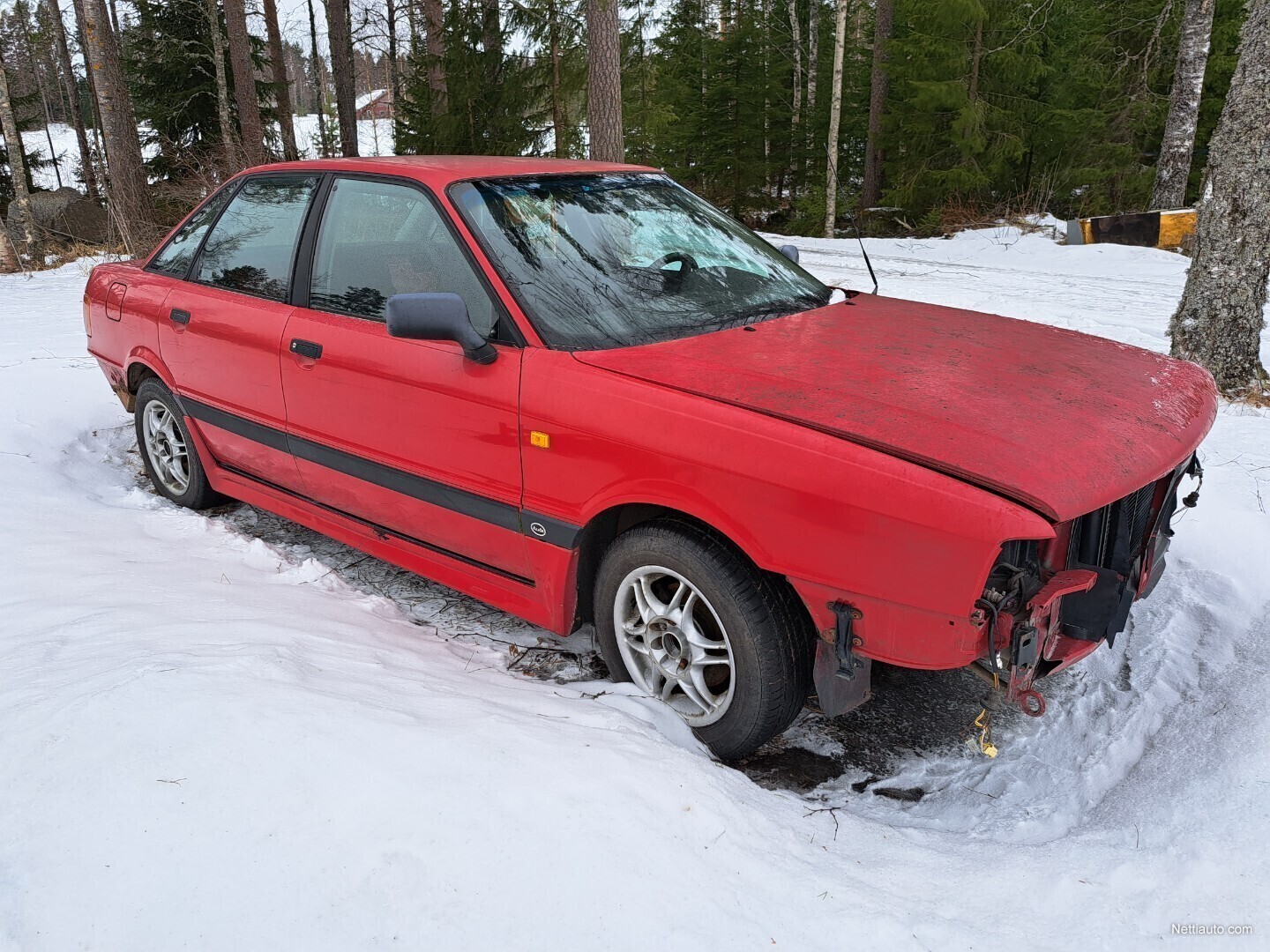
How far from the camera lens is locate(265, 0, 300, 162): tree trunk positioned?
61.9 feet

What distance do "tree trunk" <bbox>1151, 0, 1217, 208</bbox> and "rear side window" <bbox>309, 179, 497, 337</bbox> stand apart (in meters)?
15.0

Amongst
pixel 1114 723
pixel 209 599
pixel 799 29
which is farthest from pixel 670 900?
pixel 799 29

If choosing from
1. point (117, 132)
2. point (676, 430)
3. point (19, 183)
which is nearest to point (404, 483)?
point (676, 430)

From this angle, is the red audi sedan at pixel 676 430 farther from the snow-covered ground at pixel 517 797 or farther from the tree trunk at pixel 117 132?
the tree trunk at pixel 117 132

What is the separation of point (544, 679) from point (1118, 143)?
17.4 m

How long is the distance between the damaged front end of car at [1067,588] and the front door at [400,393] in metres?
1.50

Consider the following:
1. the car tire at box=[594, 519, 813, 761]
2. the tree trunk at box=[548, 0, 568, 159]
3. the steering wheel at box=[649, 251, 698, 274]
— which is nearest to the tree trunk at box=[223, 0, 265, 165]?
the tree trunk at box=[548, 0, 568, 159]

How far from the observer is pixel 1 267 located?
1376 cm

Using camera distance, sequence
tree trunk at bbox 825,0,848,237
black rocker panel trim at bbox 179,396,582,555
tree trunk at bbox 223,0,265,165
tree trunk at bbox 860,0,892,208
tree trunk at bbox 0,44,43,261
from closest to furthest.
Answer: black rocker panel trim at bbox 179,396,582,555 < tree trunk at bbox 0,44,43,261 < tree trunk at bbox 223,0,265,165 < tree trunk at bbox 825,0,848,237 < tree trunk at bbox 860,0,892,208

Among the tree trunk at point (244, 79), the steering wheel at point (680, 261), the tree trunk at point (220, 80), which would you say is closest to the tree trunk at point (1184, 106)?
the steering wheel at point (680, 261)

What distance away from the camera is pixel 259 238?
13.1 feet

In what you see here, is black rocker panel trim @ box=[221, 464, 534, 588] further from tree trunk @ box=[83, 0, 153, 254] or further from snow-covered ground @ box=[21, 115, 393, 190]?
snow-covered ground @ box=[21, 115, 393, 190]

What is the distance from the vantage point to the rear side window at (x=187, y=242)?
4.34 meters

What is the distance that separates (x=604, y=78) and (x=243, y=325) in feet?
20.6
